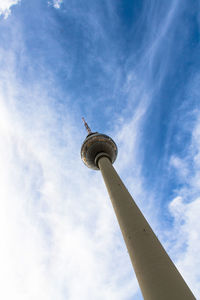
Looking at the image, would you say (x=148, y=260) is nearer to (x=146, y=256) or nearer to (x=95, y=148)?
(x=146, y=256)

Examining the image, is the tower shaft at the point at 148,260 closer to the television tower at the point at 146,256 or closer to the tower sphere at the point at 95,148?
the television tower at the point at 146,256

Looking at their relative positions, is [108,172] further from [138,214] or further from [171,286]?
[171,286]

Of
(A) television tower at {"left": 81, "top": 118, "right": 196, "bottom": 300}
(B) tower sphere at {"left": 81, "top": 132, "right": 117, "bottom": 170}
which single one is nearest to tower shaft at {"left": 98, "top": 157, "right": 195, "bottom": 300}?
(A) television tower at {"left": 81, "top": 118, "right": 196, "bottom": 300}

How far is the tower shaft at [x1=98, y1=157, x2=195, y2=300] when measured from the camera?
7281 millimetres

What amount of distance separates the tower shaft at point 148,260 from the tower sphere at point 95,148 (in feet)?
42.3

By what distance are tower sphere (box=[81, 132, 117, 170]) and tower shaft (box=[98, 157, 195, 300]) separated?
12901mm

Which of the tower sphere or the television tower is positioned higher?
the tower sphere

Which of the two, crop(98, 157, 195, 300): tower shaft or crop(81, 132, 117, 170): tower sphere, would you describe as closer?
crop(98, 157, 195, 300): tower shaft

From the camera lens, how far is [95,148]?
26.1 metres

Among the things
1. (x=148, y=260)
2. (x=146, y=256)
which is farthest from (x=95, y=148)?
(x=148, y=260)

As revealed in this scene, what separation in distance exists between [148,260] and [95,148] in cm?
1842

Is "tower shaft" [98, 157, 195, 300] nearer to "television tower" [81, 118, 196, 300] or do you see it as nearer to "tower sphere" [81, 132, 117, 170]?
"television tower" [81, 118, 196, 300]

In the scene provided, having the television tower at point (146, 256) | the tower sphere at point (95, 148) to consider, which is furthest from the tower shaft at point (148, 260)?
the tower sphere at point (95, 148)

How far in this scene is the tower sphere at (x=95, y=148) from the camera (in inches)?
1022
